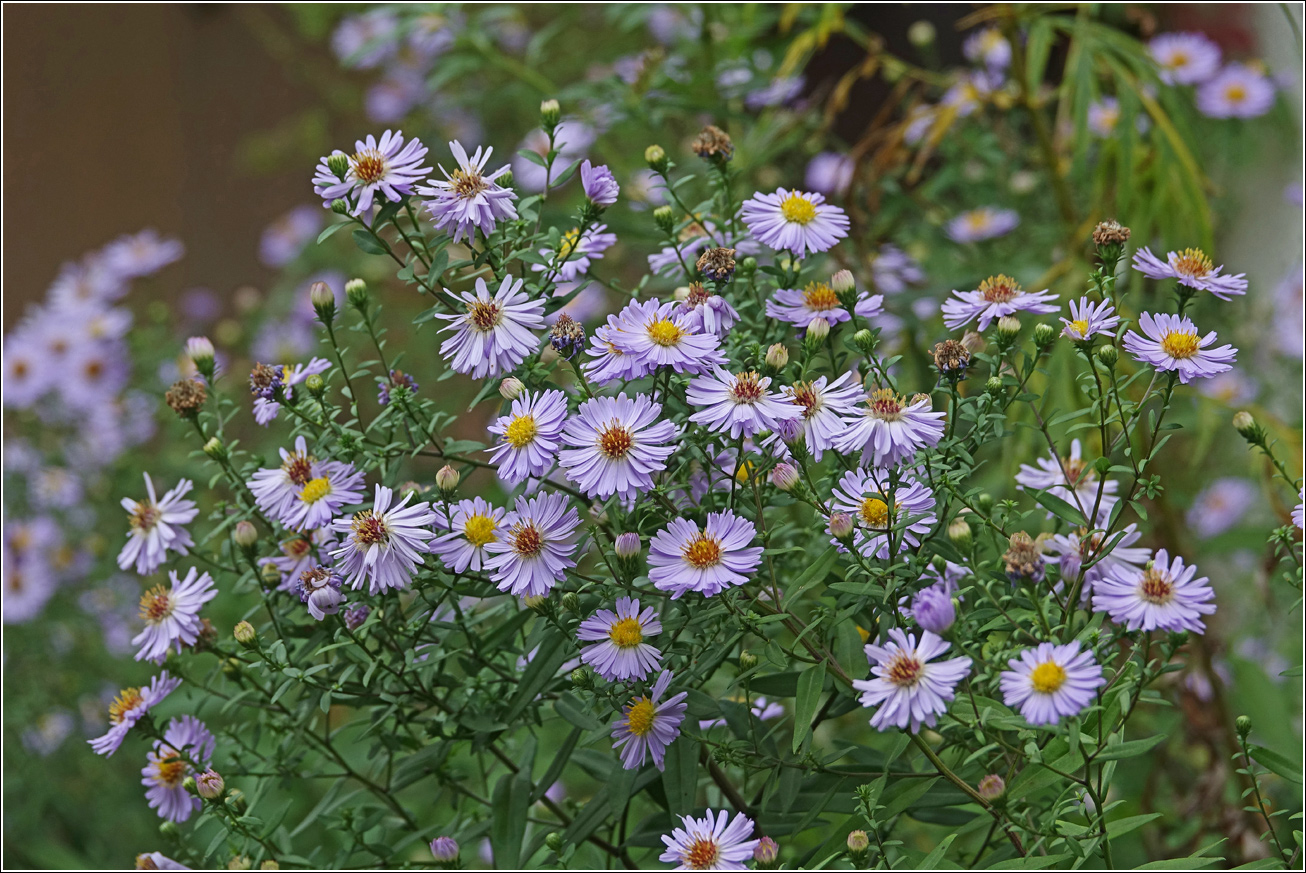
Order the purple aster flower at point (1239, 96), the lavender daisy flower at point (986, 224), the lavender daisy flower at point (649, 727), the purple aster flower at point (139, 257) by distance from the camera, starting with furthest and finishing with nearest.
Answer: the purple aster flower at point (139, 257) < the purple aster flower at point (1239, 96) < the lavender daisy flower at point (986, 224) < the lavender daisy flower at point (649, 727)

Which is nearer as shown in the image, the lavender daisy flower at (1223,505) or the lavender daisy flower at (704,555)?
the lavender daisy flower at (704,555)

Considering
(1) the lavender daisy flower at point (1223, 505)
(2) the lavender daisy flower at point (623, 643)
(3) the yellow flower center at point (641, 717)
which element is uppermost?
(1) the lavender daisy flower at point (1223, 505)

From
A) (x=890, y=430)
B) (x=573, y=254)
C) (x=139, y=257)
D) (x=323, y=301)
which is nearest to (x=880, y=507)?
(x=890, y=430)

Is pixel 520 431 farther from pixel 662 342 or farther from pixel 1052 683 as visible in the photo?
pixel 1052 683

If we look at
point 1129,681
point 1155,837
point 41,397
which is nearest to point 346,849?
point 1129,681

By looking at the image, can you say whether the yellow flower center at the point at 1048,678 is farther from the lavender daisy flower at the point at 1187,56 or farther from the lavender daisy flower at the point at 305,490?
the lavender daisy flower at the point at 1187,56

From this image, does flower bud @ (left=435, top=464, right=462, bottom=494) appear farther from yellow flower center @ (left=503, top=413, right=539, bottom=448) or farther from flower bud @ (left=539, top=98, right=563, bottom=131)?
flower bud @ (left=539, top=98, right=563, bottom=131)

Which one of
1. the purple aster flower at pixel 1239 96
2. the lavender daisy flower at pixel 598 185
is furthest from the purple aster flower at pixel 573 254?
the purple aster flower at pixel 1239 96

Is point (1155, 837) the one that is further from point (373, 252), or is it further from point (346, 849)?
point (373, 252)
